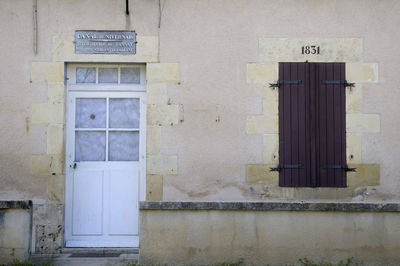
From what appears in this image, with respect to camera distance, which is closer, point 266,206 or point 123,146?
point 266,206

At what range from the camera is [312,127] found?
565 centimetres

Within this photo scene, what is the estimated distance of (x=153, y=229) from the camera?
4.46 m

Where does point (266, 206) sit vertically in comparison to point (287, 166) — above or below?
below

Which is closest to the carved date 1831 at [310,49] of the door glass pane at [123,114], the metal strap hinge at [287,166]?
the metal strap hinge at [287,166]

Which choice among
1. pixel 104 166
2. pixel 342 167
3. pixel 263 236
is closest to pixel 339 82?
pixel 342 167

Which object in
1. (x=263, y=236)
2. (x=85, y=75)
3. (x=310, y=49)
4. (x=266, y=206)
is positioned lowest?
(x=263, y=236)

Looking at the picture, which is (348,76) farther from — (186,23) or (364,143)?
(186,23)

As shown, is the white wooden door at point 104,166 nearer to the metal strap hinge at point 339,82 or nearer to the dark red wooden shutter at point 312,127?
the dark red wooden shutter at point 312,127

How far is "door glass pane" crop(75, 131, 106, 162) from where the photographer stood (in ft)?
19.1

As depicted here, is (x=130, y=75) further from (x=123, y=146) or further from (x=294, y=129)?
(x=294, y=129)

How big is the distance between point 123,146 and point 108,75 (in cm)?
91

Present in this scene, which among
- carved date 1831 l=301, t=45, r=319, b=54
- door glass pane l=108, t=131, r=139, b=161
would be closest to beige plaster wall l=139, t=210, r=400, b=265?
door glass pane l=108, t=131, r=139, b=161

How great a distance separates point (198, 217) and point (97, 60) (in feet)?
7.93

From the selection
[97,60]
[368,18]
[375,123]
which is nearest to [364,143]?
[375,123]
